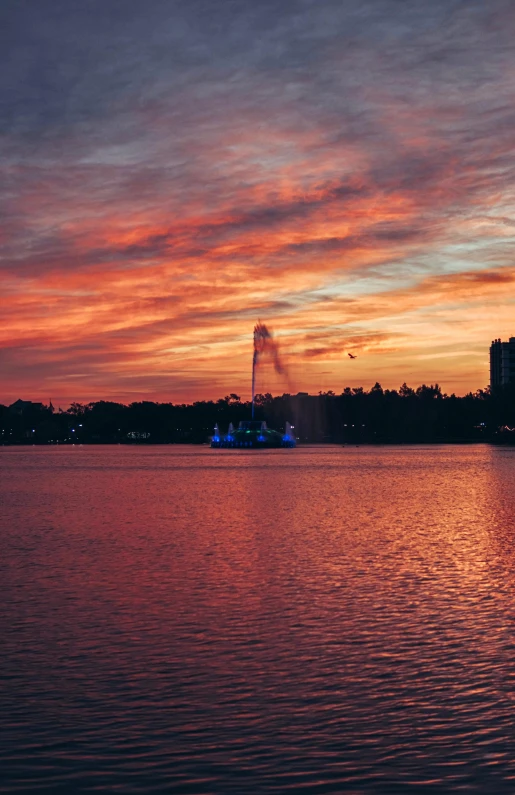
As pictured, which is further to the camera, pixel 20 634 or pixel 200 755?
pixel 20 634

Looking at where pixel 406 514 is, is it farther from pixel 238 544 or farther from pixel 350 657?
pixel 350 657

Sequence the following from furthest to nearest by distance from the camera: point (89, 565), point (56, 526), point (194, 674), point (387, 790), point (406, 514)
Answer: point (406, 514)
point (56, 526)
point (89, 565)
point (194, 674)
point (387, 790)

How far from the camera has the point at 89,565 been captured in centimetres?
3428

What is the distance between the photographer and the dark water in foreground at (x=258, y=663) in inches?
521

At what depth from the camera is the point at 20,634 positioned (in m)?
22.2

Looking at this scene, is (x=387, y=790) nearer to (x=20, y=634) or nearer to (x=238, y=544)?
(x=20, y=634)

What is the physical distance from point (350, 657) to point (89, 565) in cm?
1627

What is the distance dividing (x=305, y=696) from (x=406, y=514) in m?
40.8

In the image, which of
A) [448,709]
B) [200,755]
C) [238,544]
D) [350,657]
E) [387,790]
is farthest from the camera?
[238,544]

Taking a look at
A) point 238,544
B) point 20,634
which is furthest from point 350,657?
point 238,544

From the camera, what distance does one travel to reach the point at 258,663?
19.3 meters

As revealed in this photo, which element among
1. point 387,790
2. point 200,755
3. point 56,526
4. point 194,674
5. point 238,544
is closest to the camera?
point 387,790

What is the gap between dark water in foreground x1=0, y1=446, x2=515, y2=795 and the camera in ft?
43.4

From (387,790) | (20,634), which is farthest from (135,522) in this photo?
(387,790)
